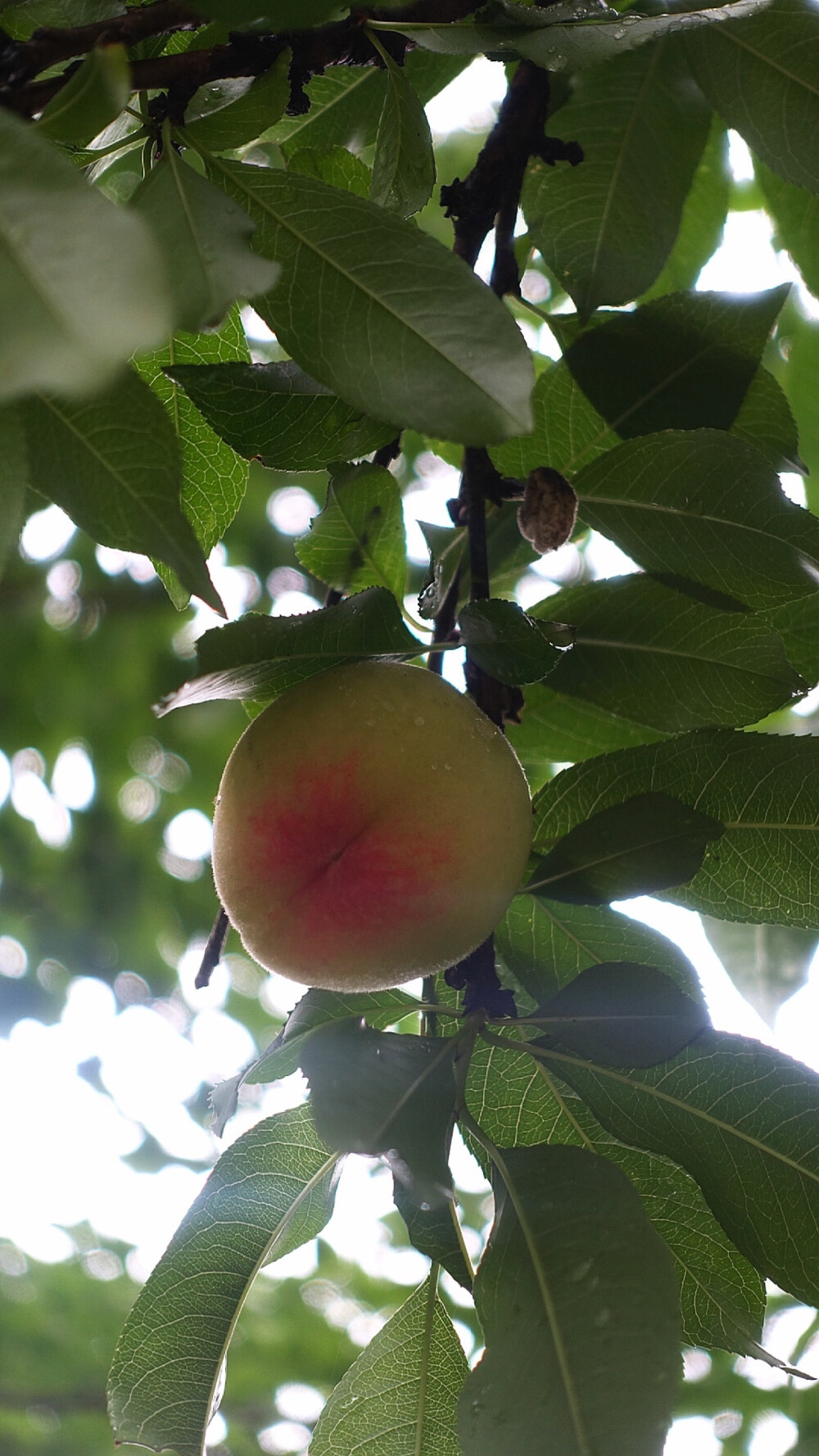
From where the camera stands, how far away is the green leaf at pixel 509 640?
717mm

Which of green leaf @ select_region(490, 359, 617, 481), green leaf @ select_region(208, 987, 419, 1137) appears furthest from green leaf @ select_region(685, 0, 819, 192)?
green leaf @ select_region(208, 987, 419, 1137)

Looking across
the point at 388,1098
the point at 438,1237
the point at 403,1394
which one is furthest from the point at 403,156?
the point at 403,1394

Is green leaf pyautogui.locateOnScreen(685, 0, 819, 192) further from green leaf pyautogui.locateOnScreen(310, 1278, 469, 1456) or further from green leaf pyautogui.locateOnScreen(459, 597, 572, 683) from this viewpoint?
green leaf pyautogui.locateOnScreen(310, 1278, 469, 1456)

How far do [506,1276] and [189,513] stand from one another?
22.4 inches

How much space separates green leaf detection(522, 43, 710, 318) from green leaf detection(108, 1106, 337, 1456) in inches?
29.9

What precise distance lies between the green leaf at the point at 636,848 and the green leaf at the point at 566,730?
16 cm

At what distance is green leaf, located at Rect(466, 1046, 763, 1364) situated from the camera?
80 centimetres

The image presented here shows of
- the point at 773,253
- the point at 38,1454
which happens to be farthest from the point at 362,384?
the point at 38,1454

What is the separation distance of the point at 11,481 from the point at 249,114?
0.99ft

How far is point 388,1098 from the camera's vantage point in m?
0.69

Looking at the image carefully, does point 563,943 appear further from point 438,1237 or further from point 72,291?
point 72,291

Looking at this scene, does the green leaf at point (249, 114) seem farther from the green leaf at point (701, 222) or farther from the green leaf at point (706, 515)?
the green leaf at point (701, 222)

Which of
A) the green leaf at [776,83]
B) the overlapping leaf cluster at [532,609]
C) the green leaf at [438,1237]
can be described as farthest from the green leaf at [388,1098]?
the green leaf at [776,83]

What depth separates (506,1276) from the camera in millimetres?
707
